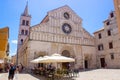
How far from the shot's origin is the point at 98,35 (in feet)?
92.0

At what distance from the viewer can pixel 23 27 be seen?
39.5 metres

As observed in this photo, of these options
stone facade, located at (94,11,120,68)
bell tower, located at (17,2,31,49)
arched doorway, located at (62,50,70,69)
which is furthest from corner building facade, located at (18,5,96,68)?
bell tower, located at (17,2,31,49)

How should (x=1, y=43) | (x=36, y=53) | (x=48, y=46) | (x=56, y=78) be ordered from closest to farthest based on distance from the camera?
(x=56, y=78)
(x=1, y=43)
(x=36, y=53)
(x=48, y=46)

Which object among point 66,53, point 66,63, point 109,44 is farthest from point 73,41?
point 109,44

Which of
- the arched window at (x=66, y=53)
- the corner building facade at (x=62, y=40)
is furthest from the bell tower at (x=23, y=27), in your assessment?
the arched window at (x=66, y=53)

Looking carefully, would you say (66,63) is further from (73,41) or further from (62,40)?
(73,41)

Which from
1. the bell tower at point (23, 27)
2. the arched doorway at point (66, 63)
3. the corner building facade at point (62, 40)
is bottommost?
the arched doorway at point (66, 63)

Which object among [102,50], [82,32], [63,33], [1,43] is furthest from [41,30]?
[102,50]

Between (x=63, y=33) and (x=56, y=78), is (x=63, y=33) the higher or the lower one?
the higher one

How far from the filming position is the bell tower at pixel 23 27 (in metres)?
38.6

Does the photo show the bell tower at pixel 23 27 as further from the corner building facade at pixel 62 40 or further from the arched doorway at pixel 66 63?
the arched doorway at pixel 66 63

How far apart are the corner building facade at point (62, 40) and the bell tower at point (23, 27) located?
13751 millimetres

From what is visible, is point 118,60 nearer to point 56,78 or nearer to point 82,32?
point 82,32

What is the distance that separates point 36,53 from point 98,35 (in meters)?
15.4
